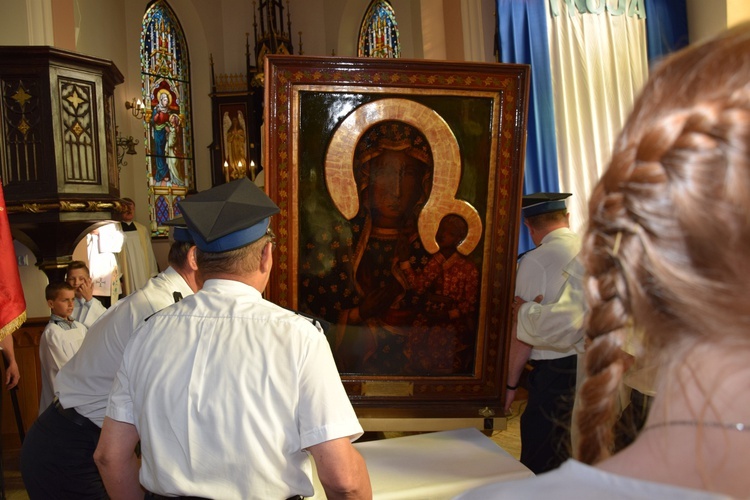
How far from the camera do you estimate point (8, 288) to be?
3701mm

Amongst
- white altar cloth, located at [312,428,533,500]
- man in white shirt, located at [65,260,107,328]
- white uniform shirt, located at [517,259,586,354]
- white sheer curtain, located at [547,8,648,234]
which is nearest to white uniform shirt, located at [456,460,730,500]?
white altar cloth, located at [312,428,533,500]

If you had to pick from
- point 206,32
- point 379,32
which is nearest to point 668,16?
point 379,32

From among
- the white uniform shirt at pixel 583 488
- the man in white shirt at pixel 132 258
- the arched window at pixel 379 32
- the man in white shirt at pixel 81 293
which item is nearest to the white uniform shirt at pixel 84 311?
the man in white shirt at pixel 81 293

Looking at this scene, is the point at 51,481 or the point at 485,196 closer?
the point at 51,481

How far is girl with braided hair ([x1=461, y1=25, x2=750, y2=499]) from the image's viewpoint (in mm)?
549

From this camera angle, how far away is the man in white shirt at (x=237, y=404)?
1717 millimetres

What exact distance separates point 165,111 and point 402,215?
39.2 ft

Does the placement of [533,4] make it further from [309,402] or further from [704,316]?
[704,316]

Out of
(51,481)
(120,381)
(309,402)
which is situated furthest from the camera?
(51,481)

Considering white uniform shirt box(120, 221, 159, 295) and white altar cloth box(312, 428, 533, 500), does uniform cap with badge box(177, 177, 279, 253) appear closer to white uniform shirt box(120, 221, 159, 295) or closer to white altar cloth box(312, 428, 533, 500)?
white altar cloth box(312, 428, 533, 500)

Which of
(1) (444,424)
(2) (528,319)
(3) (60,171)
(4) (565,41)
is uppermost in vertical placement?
(4) (565,41)

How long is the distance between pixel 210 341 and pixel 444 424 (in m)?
1.66

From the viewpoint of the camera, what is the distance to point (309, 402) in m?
1.71

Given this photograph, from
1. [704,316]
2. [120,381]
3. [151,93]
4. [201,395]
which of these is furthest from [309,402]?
[151,93]
